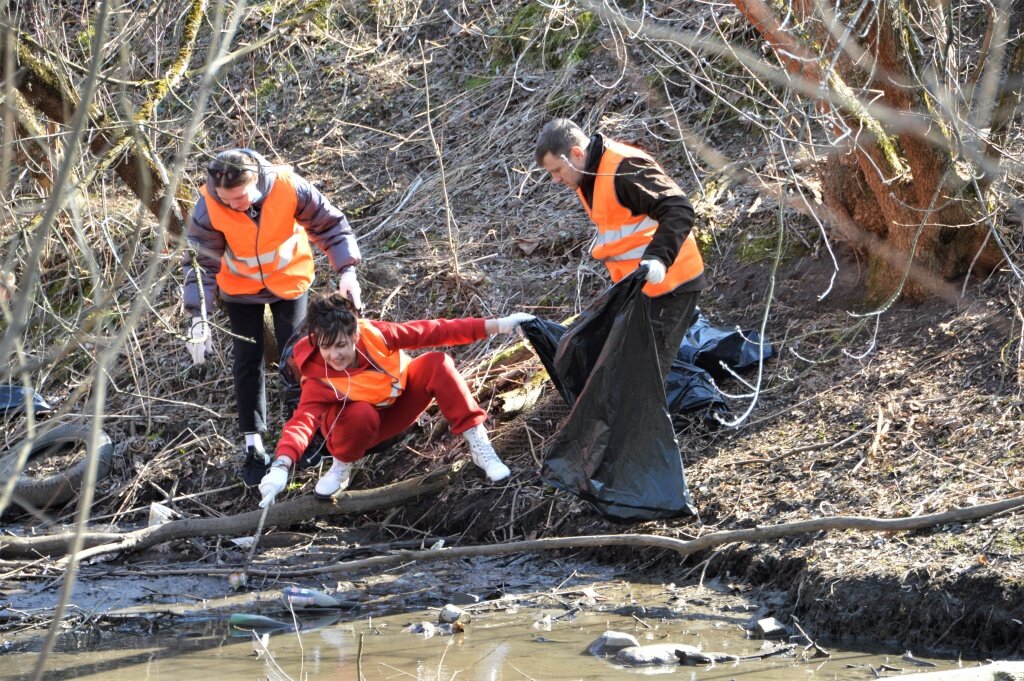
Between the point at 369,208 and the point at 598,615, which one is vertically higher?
the point at 369,208

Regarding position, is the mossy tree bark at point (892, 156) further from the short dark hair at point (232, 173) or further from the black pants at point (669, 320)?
the short dark hair at point (232, 173)

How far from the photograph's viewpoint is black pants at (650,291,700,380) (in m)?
4.97

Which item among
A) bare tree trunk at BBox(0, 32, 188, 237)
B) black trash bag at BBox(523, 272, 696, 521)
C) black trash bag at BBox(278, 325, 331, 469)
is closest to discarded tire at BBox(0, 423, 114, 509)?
black trash bag at BBox(278, 325, 331, 469)

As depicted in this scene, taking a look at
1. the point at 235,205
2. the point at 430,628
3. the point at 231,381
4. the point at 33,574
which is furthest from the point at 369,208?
the point at 430,628

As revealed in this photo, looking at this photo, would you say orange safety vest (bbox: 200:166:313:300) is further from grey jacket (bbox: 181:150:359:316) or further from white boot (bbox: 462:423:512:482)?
white boot (bbox: 462:423:512:482)

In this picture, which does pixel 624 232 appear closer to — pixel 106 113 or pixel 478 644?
pixel 478 644

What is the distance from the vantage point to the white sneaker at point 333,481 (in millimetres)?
5559

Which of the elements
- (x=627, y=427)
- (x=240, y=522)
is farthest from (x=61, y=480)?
(x=627, y=427)

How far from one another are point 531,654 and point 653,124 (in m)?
4.64

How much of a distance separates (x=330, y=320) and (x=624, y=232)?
1383mm

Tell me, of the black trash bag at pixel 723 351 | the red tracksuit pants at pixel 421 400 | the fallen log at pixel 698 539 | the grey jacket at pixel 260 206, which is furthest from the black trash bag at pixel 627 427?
the grey jacket at pixel 260 206

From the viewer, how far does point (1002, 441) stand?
479 cm

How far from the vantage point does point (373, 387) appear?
5473 mm

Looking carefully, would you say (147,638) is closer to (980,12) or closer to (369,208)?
(369,208)
